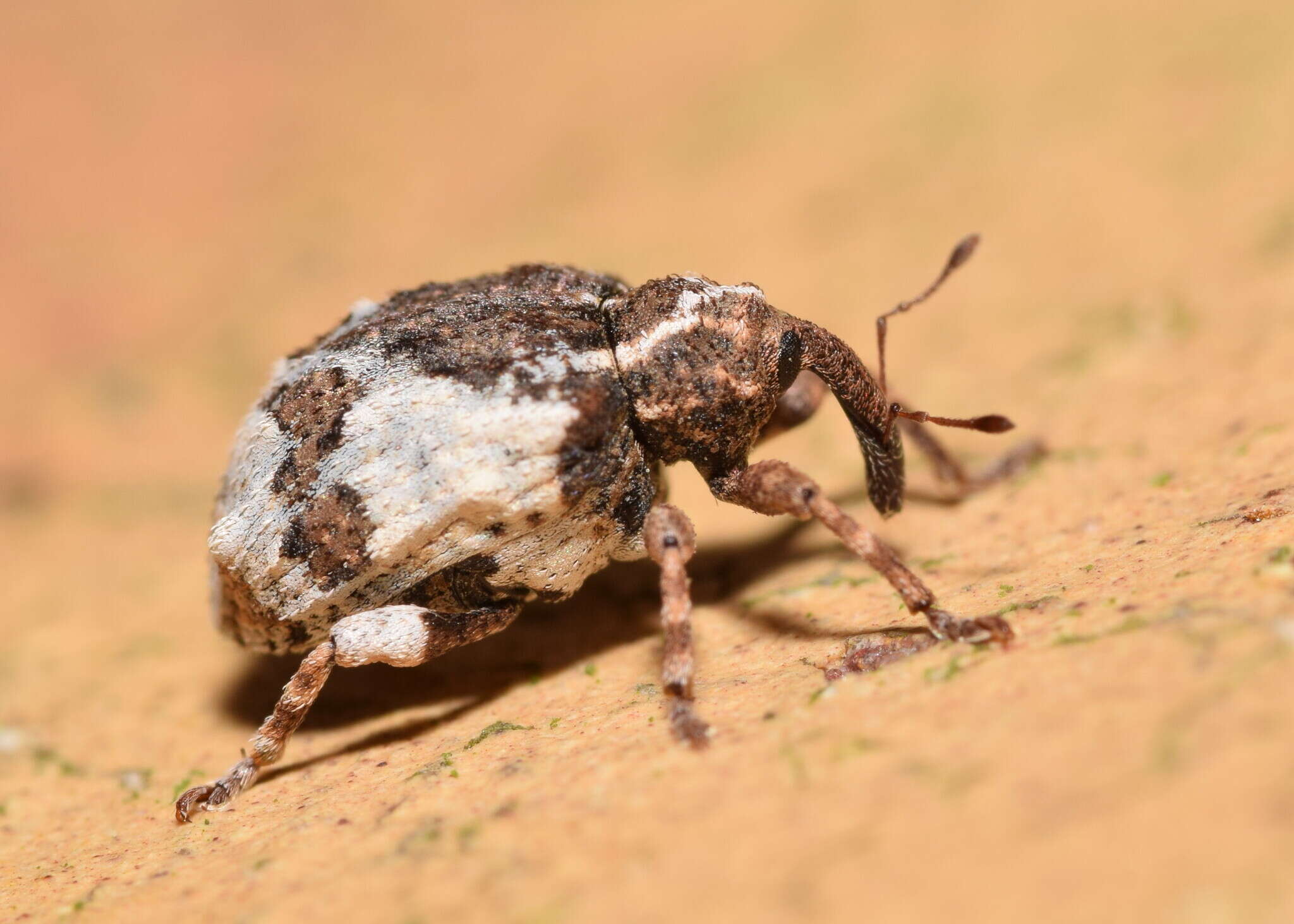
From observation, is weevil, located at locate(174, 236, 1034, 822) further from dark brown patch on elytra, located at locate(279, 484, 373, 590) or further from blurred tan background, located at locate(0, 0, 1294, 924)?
blurred tan background, located at locate(0, 0, 1294, 924)

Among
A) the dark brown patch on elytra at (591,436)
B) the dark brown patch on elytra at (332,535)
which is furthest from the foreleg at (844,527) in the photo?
the dark brown patch on elytra at (332,535)

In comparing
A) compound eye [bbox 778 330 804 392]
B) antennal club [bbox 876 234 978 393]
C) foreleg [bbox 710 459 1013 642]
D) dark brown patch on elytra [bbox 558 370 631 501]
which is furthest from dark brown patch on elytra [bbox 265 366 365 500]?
antennal club [bbox 876 234 978 393]

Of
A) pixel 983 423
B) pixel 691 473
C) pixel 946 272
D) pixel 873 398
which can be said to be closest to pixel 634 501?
pixel 873 398

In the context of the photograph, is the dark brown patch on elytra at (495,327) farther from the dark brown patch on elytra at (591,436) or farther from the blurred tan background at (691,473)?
the blurred tan background at (691,473)

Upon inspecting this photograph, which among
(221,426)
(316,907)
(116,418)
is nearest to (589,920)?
(316,907)

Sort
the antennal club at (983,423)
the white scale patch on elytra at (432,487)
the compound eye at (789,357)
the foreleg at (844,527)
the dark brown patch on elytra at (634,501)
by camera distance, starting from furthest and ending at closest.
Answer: the compound eye at (789,357) → the dark brown patch on elytra at (634,501) → the white scale patch on elytra at (432,487) → the antennal club at (983,423) → the foreleg at (844,527)

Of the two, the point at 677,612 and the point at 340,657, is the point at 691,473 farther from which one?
the point at 340,657

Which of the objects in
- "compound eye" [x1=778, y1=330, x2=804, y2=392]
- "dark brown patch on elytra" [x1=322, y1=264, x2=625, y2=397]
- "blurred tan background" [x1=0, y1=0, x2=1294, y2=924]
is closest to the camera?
"blurred tan background" [x1=0, y1=0, x2=1294, y2=924]

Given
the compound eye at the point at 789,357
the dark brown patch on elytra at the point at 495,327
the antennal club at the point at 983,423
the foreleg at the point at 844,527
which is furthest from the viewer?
the compound eye at the point at 789,357
